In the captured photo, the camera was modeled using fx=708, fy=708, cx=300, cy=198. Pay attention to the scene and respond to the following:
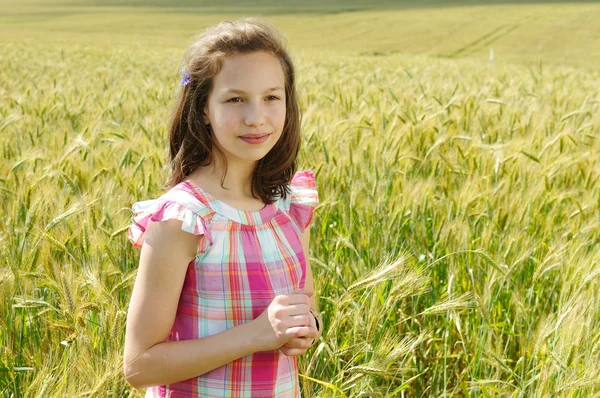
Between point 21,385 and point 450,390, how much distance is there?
1051 mm

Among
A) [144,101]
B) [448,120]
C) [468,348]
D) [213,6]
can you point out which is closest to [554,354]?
[468,348]

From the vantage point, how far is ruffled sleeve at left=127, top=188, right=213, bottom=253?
120 cm

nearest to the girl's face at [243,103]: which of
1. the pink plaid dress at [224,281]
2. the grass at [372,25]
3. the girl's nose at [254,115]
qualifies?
the girl's nose at [254,115]

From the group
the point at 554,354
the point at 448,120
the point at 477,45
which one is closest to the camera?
the point at 554,354

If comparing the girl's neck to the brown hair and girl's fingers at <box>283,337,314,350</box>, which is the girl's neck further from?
girl's fingers at <box>283,337,314,350</box>

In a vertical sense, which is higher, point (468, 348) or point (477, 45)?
point (468, 348)

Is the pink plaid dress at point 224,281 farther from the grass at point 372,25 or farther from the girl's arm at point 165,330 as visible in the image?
the grass at point 372,25

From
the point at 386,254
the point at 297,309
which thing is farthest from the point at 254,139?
the point at 386,254

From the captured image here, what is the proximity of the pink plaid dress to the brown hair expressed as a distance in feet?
0.28

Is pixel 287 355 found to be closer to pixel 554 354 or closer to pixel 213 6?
pixel 554 354

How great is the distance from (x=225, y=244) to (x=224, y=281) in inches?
2.6

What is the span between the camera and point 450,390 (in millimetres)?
1854

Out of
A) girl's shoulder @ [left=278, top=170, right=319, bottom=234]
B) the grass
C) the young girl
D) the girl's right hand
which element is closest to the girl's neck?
the young girl

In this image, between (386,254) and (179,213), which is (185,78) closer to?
(179,213)
